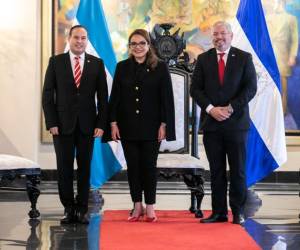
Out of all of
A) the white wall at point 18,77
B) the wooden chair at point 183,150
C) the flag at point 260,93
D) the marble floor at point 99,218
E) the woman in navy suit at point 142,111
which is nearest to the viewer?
the marble floor at point 99,218

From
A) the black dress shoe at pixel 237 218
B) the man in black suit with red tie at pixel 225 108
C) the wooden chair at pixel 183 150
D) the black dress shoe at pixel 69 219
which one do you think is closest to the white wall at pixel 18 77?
the wooden chair at pixel 183 150

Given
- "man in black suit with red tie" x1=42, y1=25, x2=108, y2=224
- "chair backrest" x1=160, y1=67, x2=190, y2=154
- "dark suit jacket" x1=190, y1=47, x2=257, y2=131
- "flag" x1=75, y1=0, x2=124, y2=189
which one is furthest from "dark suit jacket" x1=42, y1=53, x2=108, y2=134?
"flag" x1=75, y1=0, x2=124, y2=189

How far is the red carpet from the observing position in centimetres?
374

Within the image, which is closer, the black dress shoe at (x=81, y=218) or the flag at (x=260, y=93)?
the black dress shoe at (x=81, y=218)

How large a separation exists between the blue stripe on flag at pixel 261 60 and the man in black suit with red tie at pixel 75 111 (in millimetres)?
2233

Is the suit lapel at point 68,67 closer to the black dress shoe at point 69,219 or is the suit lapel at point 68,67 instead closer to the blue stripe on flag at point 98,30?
the black dress shoe at point 69,219

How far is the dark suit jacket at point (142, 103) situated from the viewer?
467cm

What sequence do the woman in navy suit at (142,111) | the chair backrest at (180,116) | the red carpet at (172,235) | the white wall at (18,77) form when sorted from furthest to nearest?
the white wall at (18,77) < the chair backrest at (180,116) < the woman in navy suit at (142,111) < the red carpet at (172,235)

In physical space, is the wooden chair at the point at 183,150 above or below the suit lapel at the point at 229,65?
below

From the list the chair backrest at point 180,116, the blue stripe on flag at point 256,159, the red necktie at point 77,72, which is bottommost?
the blue stripe on flag at point 256,159

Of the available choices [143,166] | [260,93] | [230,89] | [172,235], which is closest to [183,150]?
[143,166]

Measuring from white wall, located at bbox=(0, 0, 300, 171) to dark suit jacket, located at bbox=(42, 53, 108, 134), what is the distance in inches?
139

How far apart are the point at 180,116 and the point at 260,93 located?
121 cm

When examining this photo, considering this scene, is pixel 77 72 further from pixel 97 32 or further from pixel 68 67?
pixel 97 32
